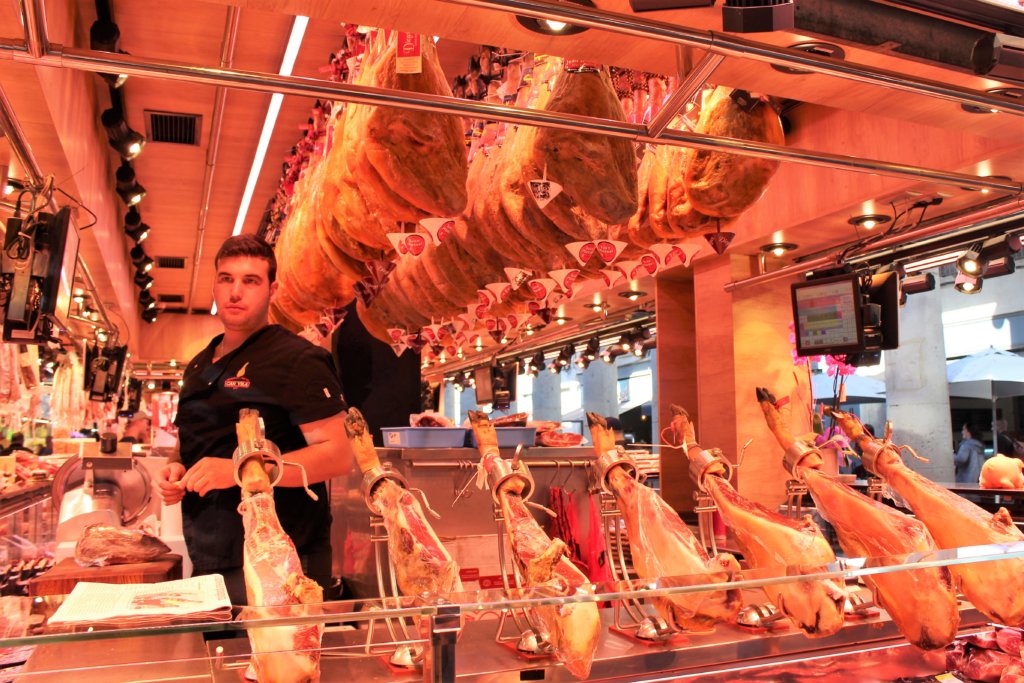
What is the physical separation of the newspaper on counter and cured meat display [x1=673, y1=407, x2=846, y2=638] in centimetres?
95

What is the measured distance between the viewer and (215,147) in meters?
7.63

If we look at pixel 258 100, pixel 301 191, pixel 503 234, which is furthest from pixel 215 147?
pixel 503 234

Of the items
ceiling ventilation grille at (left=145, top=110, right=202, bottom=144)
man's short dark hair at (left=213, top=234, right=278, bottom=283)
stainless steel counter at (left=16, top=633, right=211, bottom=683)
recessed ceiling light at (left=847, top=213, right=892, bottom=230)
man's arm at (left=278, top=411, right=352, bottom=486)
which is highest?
ceiling ventilation grille at (left=145, top=110, right=202, bottom=144)

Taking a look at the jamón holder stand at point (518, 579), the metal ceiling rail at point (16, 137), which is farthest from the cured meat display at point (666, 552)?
the metal ceiling rail at point (16, 137)

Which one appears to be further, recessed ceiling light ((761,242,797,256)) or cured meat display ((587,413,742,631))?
recessed ceiling light ((761,242,797,256))

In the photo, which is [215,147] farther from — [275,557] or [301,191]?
[275,557]

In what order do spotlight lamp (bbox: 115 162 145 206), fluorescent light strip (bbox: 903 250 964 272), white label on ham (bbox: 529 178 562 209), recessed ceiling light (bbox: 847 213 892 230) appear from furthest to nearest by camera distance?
1. spotlight lamp (bbox: 115 162 145 206)
2. fluorescent light strip (bbox: 903 250 964 272)
3. recessed ceiling light (bbox: 847 213 892 230)
4. white label on ham (bbox: 529 178 562 209)

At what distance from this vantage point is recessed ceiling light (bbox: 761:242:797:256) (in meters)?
6.51

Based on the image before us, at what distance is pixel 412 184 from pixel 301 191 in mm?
2595

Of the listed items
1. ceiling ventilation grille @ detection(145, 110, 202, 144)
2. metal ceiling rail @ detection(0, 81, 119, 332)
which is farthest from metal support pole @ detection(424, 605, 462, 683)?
ceiling ventilation grille @ detection(145, 110, 202, 144)

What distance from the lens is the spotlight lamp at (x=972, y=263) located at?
18.7 feet

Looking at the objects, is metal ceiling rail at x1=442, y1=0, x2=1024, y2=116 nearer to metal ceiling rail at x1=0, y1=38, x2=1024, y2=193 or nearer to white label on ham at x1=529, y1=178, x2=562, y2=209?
metal ceiling rail at x1=0, y1=38, x2=1024, y2=193

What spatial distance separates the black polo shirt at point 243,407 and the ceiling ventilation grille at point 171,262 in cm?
1053

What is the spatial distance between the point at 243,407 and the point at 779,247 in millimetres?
4913
